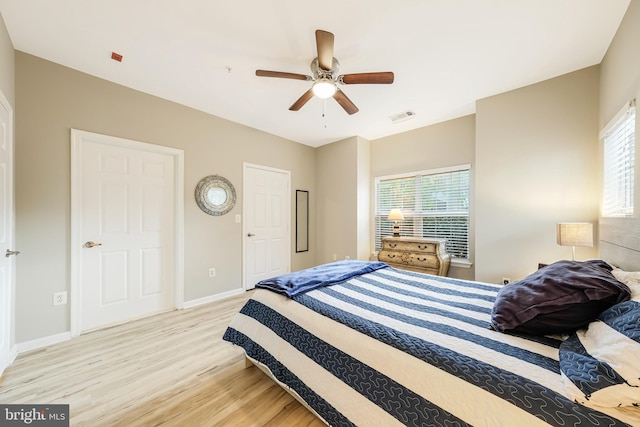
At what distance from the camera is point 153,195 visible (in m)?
2.92

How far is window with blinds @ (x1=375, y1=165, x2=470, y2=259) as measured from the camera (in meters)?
3.55

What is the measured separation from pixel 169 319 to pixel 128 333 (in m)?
0.38

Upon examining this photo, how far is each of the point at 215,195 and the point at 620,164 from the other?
413 centimetres

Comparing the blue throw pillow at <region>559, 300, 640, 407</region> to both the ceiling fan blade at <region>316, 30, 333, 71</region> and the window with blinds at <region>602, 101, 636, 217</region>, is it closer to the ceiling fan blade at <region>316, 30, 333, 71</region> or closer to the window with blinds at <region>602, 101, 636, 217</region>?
the window with blinds at <region>602, 101, 636, 217</region>

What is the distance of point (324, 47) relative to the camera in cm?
175

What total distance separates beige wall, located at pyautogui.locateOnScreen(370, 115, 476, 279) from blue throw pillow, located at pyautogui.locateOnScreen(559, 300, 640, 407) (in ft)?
8.84

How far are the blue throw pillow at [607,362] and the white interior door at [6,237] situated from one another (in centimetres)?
329

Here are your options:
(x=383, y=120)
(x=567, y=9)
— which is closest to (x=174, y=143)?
(x=383, y=120)

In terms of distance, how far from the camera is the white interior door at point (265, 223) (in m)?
3.80

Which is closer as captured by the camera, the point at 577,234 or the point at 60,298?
the point at 577,234

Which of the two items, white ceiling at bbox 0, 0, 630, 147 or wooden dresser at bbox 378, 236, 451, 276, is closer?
white ceiling at bbox 0, 0, 630, 147

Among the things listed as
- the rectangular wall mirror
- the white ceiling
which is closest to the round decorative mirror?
the white ceiling

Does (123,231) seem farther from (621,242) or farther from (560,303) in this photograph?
(621,242)

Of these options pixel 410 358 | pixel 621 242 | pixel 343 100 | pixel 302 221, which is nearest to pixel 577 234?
pixel 621 242
